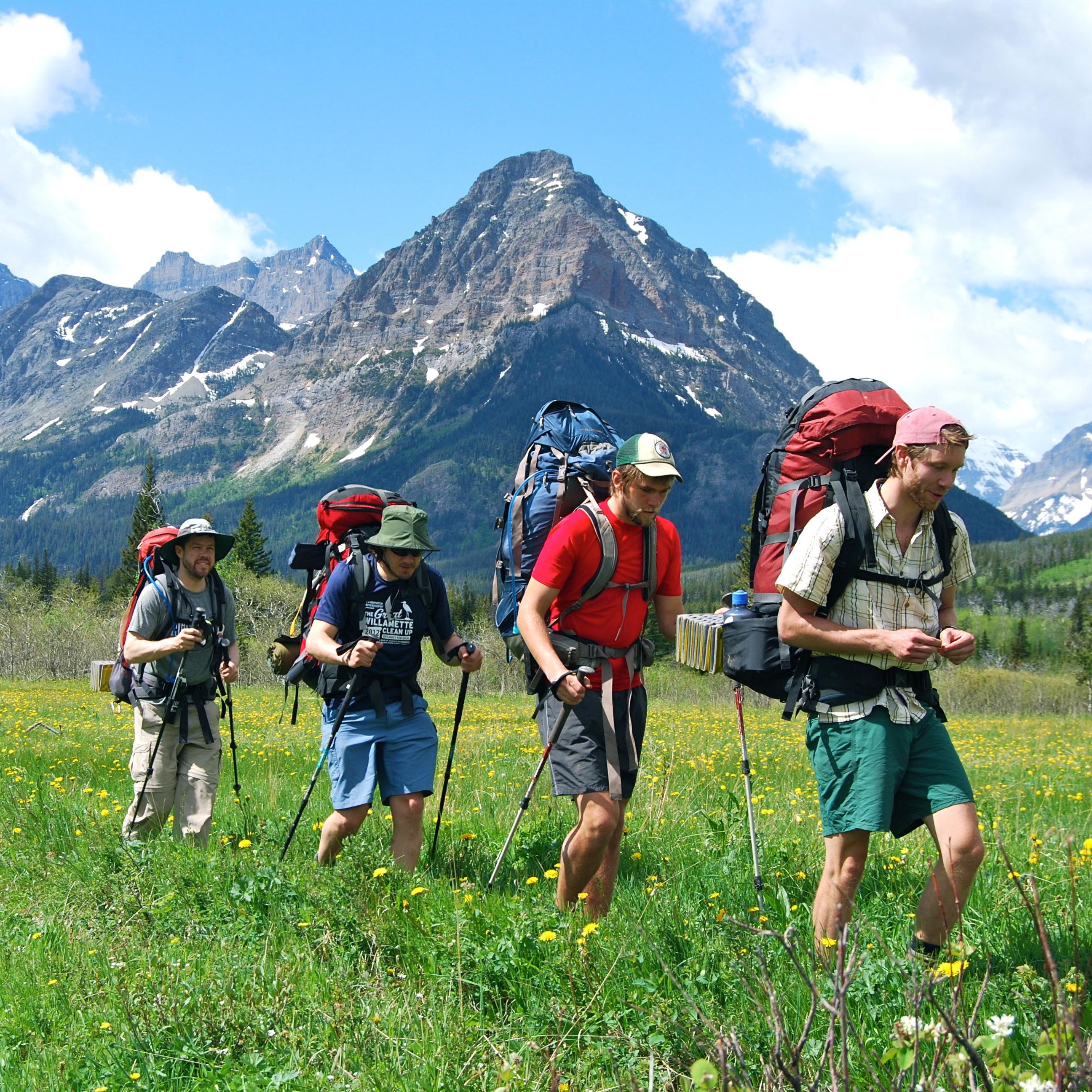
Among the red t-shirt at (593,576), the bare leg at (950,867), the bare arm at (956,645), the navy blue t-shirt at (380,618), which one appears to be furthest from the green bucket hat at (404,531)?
the bare leg at (950,867)

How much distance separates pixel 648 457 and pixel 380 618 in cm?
199

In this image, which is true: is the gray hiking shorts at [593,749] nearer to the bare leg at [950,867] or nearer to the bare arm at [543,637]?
the bare arm at [543,637]

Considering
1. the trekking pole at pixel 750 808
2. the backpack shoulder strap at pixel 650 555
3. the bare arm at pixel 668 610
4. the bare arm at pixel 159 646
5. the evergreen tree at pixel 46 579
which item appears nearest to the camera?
the trekking pole at pixel 750 808

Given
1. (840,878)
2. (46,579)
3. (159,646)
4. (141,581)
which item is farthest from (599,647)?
(46,579)

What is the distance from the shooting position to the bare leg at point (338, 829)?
5547 mm

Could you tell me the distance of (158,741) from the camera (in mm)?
6391

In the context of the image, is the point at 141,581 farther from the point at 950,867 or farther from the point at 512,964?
the point at 950,867

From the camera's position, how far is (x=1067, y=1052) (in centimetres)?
179

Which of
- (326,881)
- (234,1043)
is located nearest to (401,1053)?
(234,1043)

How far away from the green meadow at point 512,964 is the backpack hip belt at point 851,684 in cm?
67

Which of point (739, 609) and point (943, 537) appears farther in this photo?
point (739, 609)

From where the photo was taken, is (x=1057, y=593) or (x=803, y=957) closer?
(x=803, y=957)

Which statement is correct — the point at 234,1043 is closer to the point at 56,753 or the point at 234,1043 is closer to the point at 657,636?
the point at 56,753

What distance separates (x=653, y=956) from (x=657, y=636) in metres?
66.1
